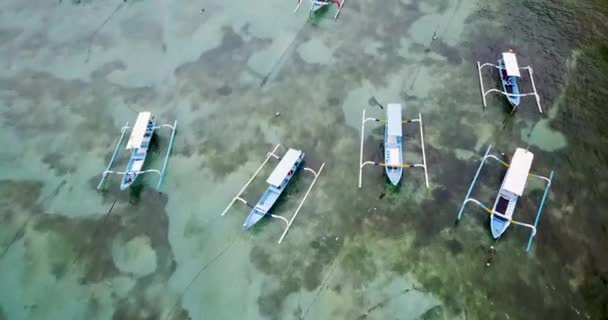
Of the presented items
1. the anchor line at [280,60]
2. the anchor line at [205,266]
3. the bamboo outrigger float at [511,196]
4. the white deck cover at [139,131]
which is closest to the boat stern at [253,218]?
the anchor line at [205,266]

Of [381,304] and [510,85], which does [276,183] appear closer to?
[381,304]

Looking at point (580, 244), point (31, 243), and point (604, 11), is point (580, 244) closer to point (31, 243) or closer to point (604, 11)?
point (604, 11)

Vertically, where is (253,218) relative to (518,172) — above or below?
below

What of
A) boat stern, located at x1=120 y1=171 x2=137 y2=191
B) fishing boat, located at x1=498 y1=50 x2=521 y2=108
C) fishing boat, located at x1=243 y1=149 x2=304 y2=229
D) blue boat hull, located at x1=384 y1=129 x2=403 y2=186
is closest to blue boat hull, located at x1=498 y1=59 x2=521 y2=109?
fishing boat, located at x1=498 y1=50 x2=521 y2=108

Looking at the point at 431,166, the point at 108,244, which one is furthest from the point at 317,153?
the point at 108,244

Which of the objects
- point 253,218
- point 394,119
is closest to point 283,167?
point 253,218

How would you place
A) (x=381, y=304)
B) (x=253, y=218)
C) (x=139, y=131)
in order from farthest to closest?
(x=139, y=131), (x=253, y=218), (x=381, y=304)
